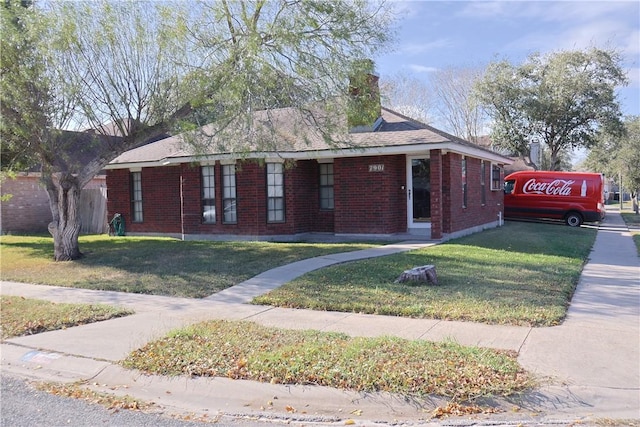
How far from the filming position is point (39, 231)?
82.0ft

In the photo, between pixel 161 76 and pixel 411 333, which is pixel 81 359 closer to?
pixel 411 333

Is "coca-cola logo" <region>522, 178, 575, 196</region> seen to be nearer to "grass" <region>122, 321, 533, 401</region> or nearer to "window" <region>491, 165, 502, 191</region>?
"window" <region>491, 165, 502, 191</region>

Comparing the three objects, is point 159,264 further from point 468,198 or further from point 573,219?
point 573,219

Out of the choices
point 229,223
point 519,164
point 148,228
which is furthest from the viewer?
point 519,164

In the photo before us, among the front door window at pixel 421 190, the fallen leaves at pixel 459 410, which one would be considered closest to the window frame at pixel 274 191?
the front door window at pixel 421 190

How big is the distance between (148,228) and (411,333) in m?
15.2

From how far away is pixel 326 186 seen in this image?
58.1 feet

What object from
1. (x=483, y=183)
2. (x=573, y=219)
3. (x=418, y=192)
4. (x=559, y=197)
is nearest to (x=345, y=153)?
(x=418, y=192)

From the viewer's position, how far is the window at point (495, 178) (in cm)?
2206

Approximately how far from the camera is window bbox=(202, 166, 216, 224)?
57.6 ft

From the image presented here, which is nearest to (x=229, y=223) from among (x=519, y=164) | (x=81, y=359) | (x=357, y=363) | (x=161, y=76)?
(x=161, y=76)

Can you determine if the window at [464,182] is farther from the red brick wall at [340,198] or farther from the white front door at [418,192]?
the white front door at [418,192]

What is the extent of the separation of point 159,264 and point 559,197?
20.3 m

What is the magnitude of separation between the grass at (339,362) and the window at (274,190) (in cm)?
1025
